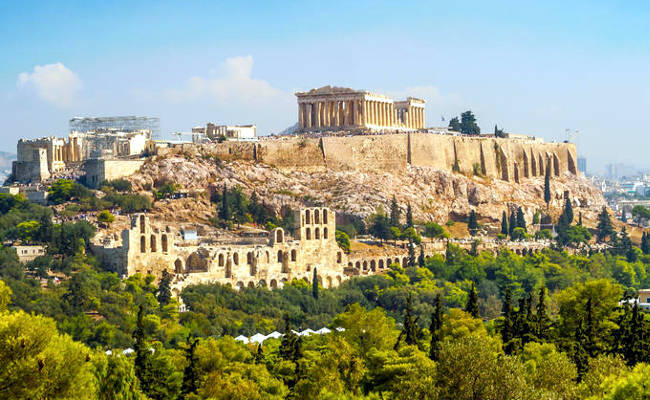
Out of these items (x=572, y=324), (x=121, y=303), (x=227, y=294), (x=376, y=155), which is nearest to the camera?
(x=572, y=324)

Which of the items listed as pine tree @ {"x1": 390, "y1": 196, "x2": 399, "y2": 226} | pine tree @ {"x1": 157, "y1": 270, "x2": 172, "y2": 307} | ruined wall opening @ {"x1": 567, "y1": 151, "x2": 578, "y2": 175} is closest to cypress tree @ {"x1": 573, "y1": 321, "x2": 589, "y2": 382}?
pine tree @ {"x1": 157, "y1": 270, "x2": 172, "y2": 307}

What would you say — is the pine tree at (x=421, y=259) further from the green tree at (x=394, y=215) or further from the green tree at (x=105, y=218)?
the green tree at (x=105, y=218)

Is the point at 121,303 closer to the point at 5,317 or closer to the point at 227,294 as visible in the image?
the point at 227,294

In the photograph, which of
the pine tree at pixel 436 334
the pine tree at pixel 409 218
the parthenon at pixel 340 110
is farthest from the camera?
the parthenon at pixel 340 110

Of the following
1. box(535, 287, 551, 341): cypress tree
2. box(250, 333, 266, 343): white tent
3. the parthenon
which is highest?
the parthenon

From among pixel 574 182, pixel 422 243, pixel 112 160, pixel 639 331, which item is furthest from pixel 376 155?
pixel 639 331

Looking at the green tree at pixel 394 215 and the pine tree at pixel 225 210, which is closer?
the pine tree at pixel 225 210

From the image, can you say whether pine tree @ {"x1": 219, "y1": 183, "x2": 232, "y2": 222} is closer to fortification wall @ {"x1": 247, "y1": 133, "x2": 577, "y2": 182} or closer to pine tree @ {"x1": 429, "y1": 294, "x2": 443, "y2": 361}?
fortification wall @ {"x1": 247, "y1": 133, "x2": 577, "y2": 182}

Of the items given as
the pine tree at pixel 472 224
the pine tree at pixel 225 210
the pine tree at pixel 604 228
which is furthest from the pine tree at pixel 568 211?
the pine tree at pixel 225 210
